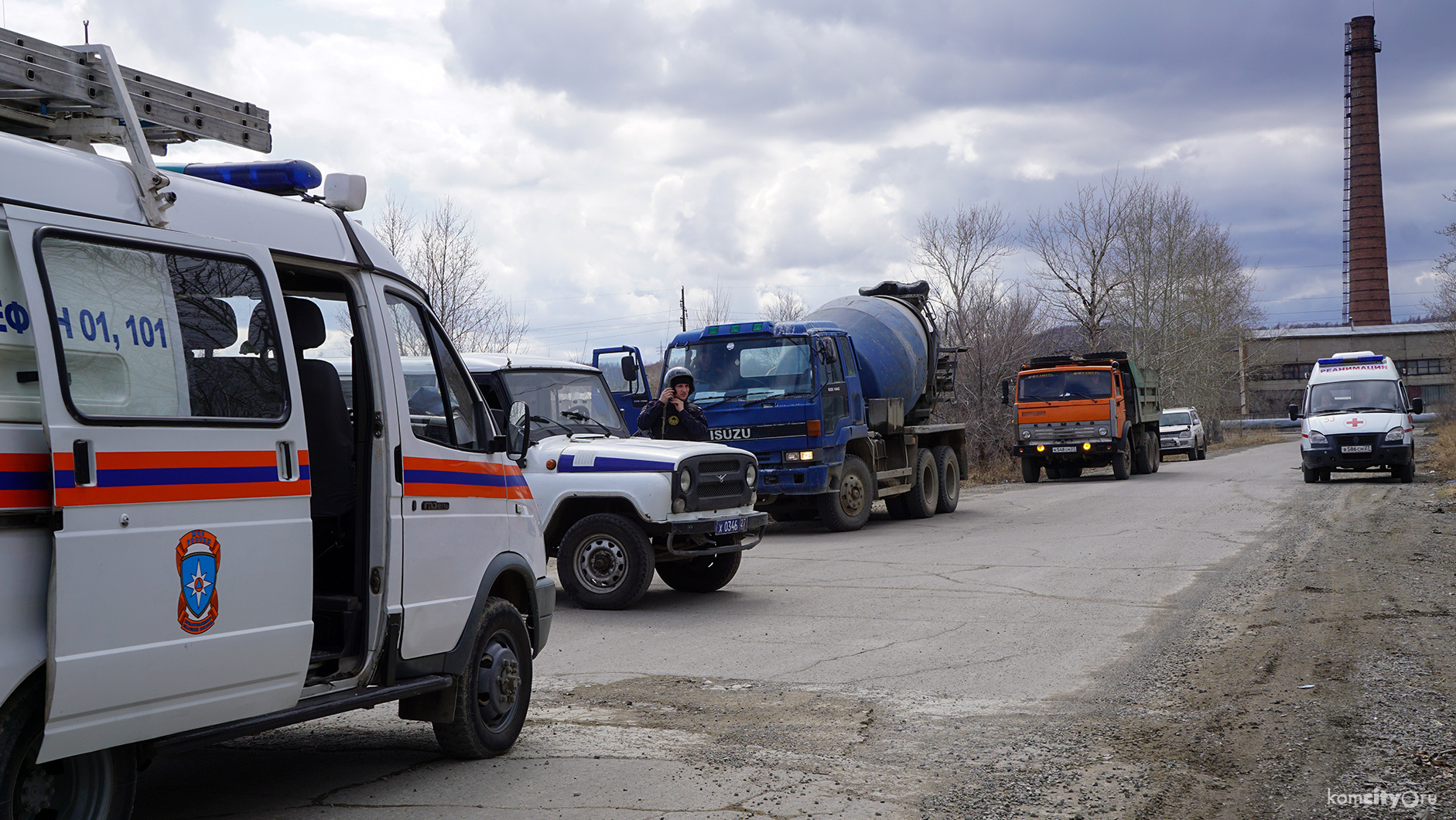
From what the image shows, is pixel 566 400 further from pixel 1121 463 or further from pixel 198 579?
pixel 1121 463

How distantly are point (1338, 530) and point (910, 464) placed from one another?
6049mm

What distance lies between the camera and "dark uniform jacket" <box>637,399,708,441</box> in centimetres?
1184

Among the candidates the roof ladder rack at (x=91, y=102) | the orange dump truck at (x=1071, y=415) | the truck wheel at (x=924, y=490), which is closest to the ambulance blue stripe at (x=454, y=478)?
the roof ladder rack at (x=91, y=102)

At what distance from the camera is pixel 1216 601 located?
9758 mm

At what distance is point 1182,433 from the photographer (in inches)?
1577

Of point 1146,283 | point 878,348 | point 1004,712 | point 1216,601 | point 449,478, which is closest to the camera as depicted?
point 449,478

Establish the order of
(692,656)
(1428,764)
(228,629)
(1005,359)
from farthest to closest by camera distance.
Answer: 1. (1005,359)
2. (692,656)
3. (1428,764)
4. (228,629)

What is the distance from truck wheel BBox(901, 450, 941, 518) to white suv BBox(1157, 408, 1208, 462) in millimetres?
23051

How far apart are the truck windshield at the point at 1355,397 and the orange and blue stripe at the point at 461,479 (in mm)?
21833

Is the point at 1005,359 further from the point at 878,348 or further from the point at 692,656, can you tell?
the point at 692,656

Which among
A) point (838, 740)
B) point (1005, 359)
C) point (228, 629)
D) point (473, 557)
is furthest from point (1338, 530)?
point (1005, 359)

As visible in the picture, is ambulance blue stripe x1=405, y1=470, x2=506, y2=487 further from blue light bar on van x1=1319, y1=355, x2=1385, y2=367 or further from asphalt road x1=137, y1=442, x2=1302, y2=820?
blue light bar on van x1=1319, y1=355, x2=1385, y2=367

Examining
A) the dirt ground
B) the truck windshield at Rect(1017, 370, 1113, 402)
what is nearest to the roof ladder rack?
the dirt ground

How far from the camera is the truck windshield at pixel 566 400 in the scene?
33.0 feet
